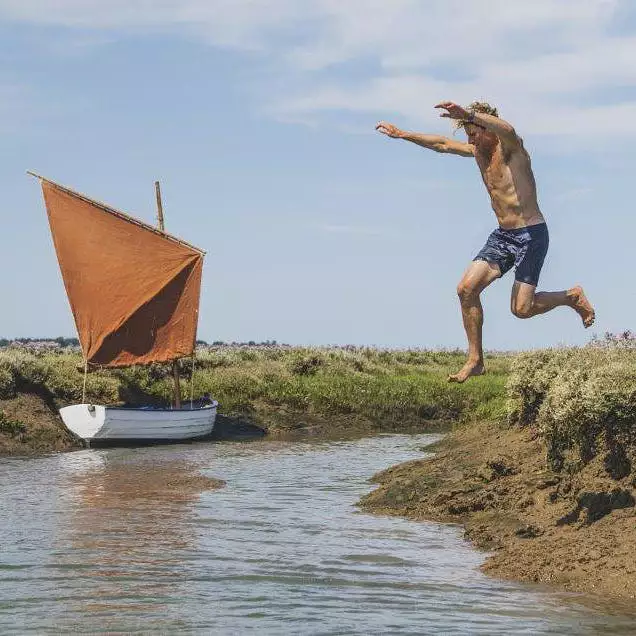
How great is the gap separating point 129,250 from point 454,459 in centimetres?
1666

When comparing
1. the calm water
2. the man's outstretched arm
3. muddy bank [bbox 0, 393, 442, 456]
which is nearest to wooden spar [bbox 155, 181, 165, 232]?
muddy bank [bbox 0, 393, 442, 456]

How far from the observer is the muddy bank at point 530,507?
1057 centimetres

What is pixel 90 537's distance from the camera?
13281 millimetres

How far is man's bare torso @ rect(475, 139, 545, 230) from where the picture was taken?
32.7ft

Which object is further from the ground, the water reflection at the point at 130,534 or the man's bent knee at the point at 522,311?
the man's bent knee at the point at 522,311

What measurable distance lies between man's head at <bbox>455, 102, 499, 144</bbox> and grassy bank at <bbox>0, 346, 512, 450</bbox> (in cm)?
1614

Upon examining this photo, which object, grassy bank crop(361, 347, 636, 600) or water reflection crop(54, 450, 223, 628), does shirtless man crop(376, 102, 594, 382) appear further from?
water reflection crop(54, 450, 223, 628)

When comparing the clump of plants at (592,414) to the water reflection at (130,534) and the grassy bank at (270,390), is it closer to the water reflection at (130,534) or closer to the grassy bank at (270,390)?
the water reflection at (130,534)

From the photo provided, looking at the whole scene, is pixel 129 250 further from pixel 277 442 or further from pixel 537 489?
pixel 537 489

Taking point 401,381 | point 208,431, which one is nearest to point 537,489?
point 208,431

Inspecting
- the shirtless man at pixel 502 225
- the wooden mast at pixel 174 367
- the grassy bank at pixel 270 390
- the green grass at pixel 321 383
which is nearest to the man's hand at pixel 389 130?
the shirtless man at pixel 502 225

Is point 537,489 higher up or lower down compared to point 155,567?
higher up

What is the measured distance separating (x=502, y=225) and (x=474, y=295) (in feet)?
2.34

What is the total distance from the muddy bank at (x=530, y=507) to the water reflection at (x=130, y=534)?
308 cm
